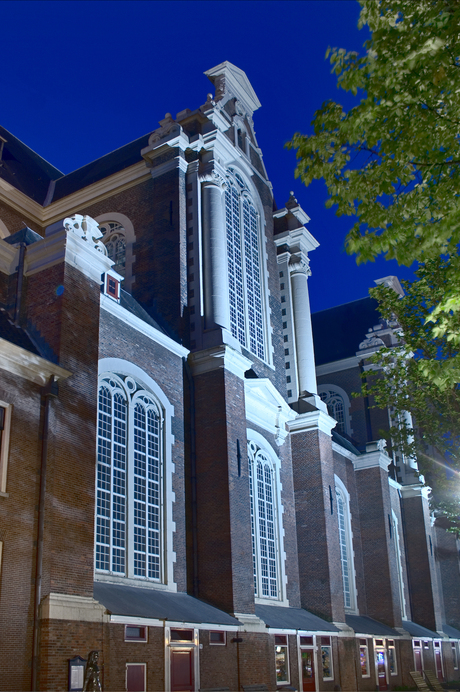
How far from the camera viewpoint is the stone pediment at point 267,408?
1029 inches

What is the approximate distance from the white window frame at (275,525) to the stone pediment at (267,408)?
2.19ft

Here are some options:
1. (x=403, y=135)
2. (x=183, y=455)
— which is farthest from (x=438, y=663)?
(x=403, y=135)

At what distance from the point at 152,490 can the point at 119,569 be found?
2743mm

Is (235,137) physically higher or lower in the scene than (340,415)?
higher

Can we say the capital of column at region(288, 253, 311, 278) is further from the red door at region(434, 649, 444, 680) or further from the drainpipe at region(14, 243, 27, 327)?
the red door at region(434, 649, 444, 680)

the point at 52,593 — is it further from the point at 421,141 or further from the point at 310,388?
the point at 310,388

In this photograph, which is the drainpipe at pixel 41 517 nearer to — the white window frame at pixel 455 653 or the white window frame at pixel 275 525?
the white window frame at pixel 275 525

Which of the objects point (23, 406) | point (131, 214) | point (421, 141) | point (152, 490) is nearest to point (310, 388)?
point (131, 214)

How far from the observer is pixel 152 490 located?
66.4ft

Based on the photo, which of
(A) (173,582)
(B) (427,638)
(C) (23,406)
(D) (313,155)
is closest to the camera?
(D) (313,155)

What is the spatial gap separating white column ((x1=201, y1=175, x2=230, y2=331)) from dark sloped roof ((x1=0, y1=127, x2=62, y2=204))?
9.03 metres

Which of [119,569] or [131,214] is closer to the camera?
[119,569]

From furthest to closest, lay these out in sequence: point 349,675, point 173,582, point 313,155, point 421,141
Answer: point 349,675, point 173,582, point 313,155, point 421,141

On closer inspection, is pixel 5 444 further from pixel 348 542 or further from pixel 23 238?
pixel 348 542
